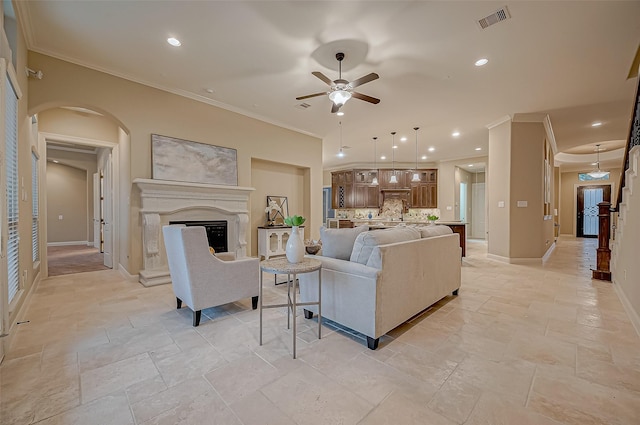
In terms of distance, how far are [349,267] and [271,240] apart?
3818 mm

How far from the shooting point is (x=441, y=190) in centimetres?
1005

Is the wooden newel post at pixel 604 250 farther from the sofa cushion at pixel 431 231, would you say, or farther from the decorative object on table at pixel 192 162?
the decorative object on table at pixel 192 162

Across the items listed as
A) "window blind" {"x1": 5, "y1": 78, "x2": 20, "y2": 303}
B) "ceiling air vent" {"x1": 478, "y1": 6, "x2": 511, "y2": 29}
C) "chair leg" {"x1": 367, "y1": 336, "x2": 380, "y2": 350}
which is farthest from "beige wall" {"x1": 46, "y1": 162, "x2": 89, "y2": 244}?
"ceiling air vent" {"x1": 478, "y1": 6, "x2": 511, "y2": 29}

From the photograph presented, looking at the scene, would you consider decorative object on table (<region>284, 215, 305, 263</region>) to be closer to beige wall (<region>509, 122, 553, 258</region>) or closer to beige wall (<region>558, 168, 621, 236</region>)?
beige wall (<region>509, 122, 553, 258</region>)

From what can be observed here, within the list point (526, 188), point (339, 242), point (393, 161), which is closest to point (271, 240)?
point (339, 242)

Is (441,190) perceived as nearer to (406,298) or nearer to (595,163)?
(595,163)

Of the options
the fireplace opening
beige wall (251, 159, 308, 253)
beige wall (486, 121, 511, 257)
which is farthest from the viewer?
beige wall (251, 159, 308, 253)

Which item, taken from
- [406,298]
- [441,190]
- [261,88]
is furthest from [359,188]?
[406,298]

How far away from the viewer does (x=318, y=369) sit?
6.23 feet

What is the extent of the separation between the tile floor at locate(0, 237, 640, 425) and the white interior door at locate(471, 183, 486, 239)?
8593 mm

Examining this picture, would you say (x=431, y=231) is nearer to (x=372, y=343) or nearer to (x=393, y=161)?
(x=372, y=343)

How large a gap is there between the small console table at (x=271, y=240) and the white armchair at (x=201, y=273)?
277 centimetres

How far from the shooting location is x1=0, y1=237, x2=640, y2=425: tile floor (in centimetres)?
150

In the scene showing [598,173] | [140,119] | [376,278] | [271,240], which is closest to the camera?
[376,278]
